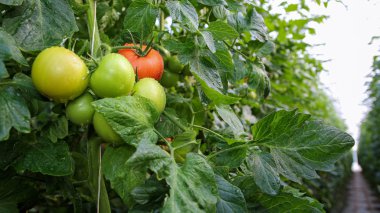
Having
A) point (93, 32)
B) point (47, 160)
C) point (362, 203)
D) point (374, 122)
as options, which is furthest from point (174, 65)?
point (362, 203)

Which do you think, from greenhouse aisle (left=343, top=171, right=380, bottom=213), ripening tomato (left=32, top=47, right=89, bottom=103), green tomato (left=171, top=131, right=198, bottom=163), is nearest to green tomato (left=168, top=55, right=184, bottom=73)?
green tomato (left=171, top=131, right=198, bottom=163)

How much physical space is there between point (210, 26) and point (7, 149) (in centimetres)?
43

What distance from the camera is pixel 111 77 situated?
1.92ft

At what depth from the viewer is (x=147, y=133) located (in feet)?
1.98

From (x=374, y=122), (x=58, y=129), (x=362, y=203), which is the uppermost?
(x=58, y=129)

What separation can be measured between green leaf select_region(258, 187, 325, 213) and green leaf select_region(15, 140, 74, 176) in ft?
1.13

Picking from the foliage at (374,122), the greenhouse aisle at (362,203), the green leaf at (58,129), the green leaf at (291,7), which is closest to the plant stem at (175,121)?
the green leaf at (58,129)

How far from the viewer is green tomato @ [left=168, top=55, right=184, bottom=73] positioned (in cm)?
89

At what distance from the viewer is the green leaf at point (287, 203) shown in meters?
0.68

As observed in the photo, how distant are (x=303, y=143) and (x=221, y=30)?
0.26m

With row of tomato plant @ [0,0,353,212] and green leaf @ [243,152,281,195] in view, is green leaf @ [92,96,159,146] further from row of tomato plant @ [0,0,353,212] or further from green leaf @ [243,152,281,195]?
green leaf @ [243,152,281,195]

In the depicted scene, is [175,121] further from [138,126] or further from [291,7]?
[291,7]

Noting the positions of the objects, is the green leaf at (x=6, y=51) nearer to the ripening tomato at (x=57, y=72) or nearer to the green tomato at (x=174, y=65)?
the ripening tomato at (x=57, y=72)

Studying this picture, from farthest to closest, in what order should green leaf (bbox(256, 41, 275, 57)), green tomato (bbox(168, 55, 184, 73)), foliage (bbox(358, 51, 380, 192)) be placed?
foliage (bbox(358, 51, 380, 192)), green leaf (bbox(256, 41, 275, 57)), green tomato (bbox(168, 55, 184, 73))
